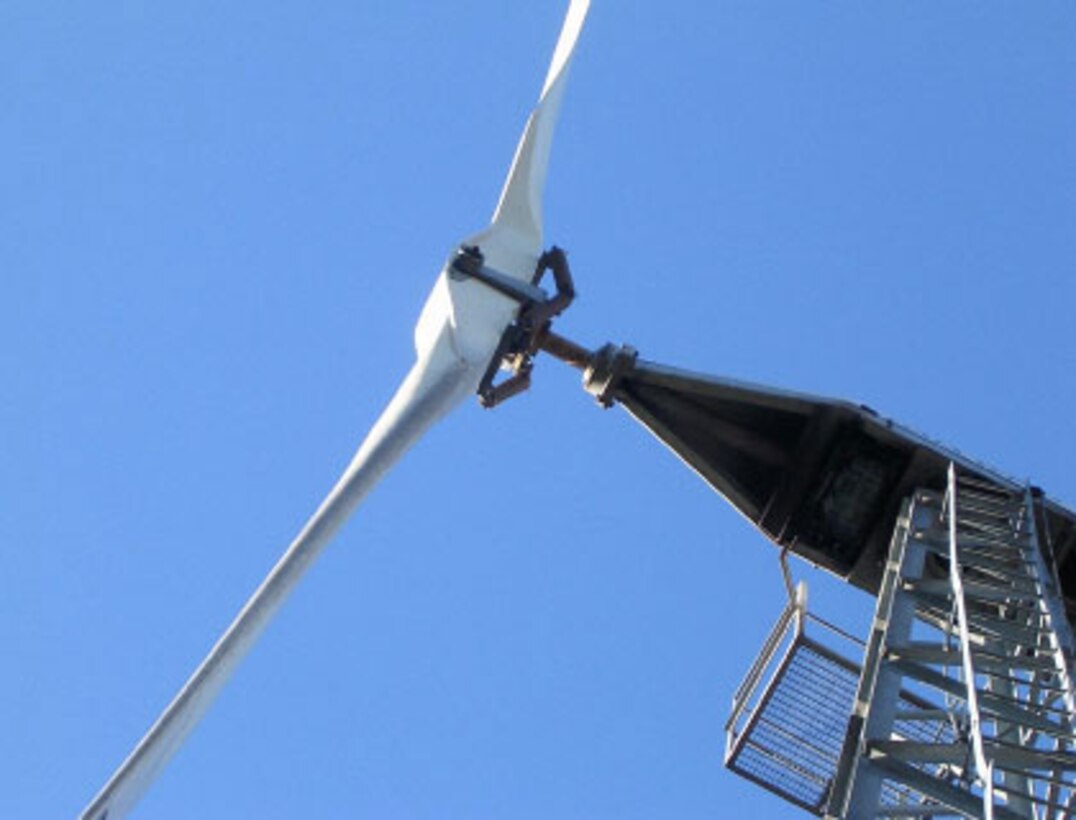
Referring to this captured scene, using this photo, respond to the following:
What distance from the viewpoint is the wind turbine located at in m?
14.0

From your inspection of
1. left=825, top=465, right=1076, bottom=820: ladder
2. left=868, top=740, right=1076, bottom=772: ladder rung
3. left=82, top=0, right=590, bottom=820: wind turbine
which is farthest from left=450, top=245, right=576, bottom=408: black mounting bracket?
left=868, top=740, right=1076, bottom=772: ladder rung

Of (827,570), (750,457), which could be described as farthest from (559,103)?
(827,570)

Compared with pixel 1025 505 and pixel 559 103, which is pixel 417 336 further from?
pixel 1025 505

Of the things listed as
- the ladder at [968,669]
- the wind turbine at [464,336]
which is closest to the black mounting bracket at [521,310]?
the wind turbine at [464,336]

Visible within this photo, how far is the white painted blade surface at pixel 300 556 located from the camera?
1298 centimetres

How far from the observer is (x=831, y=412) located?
18.1 metres

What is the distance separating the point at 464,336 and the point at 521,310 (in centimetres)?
93

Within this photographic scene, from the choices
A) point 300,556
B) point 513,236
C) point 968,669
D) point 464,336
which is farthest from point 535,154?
point 968,669

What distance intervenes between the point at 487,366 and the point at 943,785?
783cm

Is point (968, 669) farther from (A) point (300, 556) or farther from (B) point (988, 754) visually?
(A) point (300, 556)

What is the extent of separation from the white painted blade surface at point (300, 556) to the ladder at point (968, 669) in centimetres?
478

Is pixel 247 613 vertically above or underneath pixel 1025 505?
underneath

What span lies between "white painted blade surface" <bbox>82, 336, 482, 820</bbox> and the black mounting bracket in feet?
2.29

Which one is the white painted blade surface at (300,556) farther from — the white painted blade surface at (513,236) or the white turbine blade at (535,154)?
the white turbine blade at (535,154)
